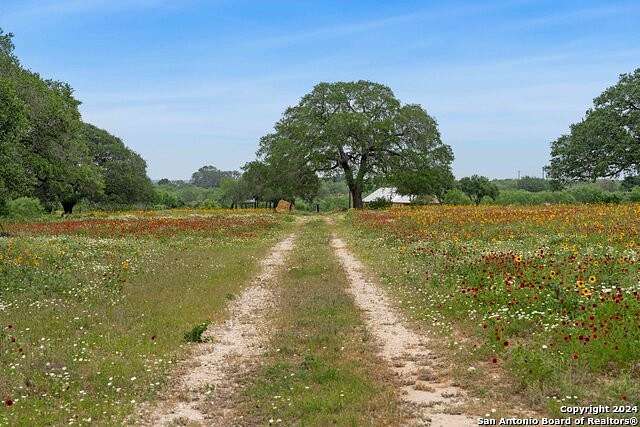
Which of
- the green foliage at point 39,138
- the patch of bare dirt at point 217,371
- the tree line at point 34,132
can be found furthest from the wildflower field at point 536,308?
the green foliage at point 39,138

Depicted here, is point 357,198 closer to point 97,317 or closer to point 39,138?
point 39,138

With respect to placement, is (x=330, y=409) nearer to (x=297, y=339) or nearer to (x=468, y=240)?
(x=297, y=339)

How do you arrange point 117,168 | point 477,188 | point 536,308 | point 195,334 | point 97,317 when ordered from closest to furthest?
point 195,334, point 536,308, point 97,317, point 117,168, point 477,188

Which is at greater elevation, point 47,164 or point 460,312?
point 47,164

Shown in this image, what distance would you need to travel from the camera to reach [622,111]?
49.5m

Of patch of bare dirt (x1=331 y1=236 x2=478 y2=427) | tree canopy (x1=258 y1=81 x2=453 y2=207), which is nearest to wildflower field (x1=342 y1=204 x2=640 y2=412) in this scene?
patch of bare dirt (x1=331 y1=236 x2=478 y2=427)

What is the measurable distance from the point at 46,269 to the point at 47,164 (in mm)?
18973

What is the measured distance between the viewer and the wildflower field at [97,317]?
290 inches

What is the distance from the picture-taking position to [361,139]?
57.3 m

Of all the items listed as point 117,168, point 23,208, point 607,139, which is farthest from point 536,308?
point 117,168

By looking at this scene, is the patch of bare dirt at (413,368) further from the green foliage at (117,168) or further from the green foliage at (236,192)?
the green foliage at (236,192)

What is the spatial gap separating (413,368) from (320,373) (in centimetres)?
141

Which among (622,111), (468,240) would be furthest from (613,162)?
(468,240)

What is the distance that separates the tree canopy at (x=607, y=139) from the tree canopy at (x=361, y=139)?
1259 centimetres
